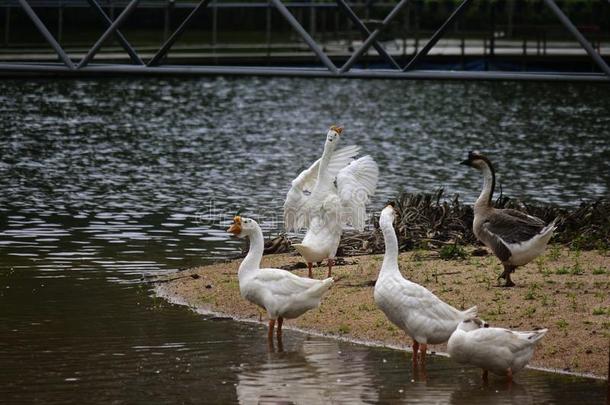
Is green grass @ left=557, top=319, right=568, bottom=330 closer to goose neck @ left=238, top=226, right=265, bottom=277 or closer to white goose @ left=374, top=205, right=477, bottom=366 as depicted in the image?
white goose @ left=374, top=205, right=477, bottom=366

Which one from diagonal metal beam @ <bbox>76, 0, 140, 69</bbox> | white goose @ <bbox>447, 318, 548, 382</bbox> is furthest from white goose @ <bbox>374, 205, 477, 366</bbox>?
diagonal metal beam @ <bbox>76, 0, 140, 69</bbox>

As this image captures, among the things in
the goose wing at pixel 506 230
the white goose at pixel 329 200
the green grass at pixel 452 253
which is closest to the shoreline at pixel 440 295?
the green grass at pixel 452 253

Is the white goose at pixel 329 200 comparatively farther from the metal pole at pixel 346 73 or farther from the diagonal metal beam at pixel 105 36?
the diagonal metal beam at pixel 105 36

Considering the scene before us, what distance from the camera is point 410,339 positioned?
13.9 metres

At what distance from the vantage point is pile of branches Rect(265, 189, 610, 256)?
1819 centimetres

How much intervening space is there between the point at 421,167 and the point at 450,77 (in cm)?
1596

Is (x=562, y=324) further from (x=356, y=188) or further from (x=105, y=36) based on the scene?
(x=105, y=36)

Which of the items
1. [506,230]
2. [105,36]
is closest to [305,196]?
[506,230]

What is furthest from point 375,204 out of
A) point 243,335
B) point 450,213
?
point 243,335

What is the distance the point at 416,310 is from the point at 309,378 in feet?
3.86

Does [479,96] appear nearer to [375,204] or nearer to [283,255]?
[375,204]

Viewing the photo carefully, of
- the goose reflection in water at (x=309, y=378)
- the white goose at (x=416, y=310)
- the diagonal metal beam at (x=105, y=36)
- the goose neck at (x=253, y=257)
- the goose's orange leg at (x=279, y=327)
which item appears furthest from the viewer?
the diagonal metal beam at (x=105, y=36)

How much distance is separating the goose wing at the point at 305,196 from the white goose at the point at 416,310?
3395 millimetres

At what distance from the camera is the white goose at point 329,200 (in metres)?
16.0
